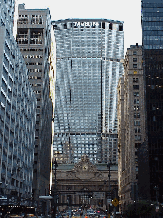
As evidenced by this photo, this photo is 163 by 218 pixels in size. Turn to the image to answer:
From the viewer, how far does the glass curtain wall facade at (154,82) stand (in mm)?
106750

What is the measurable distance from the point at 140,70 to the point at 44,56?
39.0 m

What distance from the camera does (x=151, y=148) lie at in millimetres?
108188

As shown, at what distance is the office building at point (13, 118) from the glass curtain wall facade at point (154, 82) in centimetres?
3827

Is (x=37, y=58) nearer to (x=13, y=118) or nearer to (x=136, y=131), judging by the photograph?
(x=136, y=131)

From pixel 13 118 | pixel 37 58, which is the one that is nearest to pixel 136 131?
pixel 37 58

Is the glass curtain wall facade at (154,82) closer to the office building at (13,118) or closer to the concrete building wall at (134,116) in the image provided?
the concrete building wall at (134,116)

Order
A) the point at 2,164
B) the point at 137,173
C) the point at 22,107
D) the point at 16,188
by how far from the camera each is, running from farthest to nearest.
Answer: the point at 137,173
the point at 22,107
the point at 16,188
the point at 2,164

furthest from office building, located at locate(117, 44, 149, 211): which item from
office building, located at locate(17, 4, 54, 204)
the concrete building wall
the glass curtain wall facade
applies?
office building, located at locate(17, 4, 54, 204)

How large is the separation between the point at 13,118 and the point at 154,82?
2101 inches

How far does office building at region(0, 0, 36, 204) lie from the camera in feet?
227

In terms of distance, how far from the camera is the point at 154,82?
11212cm

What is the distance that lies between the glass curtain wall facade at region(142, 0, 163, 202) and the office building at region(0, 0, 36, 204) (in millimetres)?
38270

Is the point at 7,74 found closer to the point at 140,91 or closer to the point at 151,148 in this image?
the point at 151,148

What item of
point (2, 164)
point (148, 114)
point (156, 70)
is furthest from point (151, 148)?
point (2, 164)
